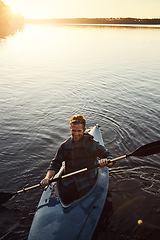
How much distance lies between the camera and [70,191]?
479cm

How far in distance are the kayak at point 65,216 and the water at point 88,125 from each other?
767 millimetres

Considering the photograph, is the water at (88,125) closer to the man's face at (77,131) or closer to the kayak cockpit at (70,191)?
the kayak cockpit at (70,191)

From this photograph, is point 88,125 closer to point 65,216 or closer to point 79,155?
point 79,155

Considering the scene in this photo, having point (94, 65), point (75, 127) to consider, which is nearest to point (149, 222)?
point (75, 127)

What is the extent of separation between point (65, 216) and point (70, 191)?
64 centimetres

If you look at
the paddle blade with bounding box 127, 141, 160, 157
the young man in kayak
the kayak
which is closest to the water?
the kayak

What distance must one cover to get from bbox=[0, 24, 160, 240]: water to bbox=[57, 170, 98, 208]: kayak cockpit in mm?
989

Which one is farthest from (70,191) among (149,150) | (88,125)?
(88,125)

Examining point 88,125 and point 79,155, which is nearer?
point 79,155

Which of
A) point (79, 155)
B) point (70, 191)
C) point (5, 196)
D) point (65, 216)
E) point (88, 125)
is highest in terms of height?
point (79, 155)

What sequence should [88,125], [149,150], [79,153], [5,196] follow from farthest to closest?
[88,125]
[5,196]
[149,150]
[79,153]

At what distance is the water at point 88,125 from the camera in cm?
532

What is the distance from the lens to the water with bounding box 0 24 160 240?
5.32 metres

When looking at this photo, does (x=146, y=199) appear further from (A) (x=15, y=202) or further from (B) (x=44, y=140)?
(B) (x=44, y=140)
